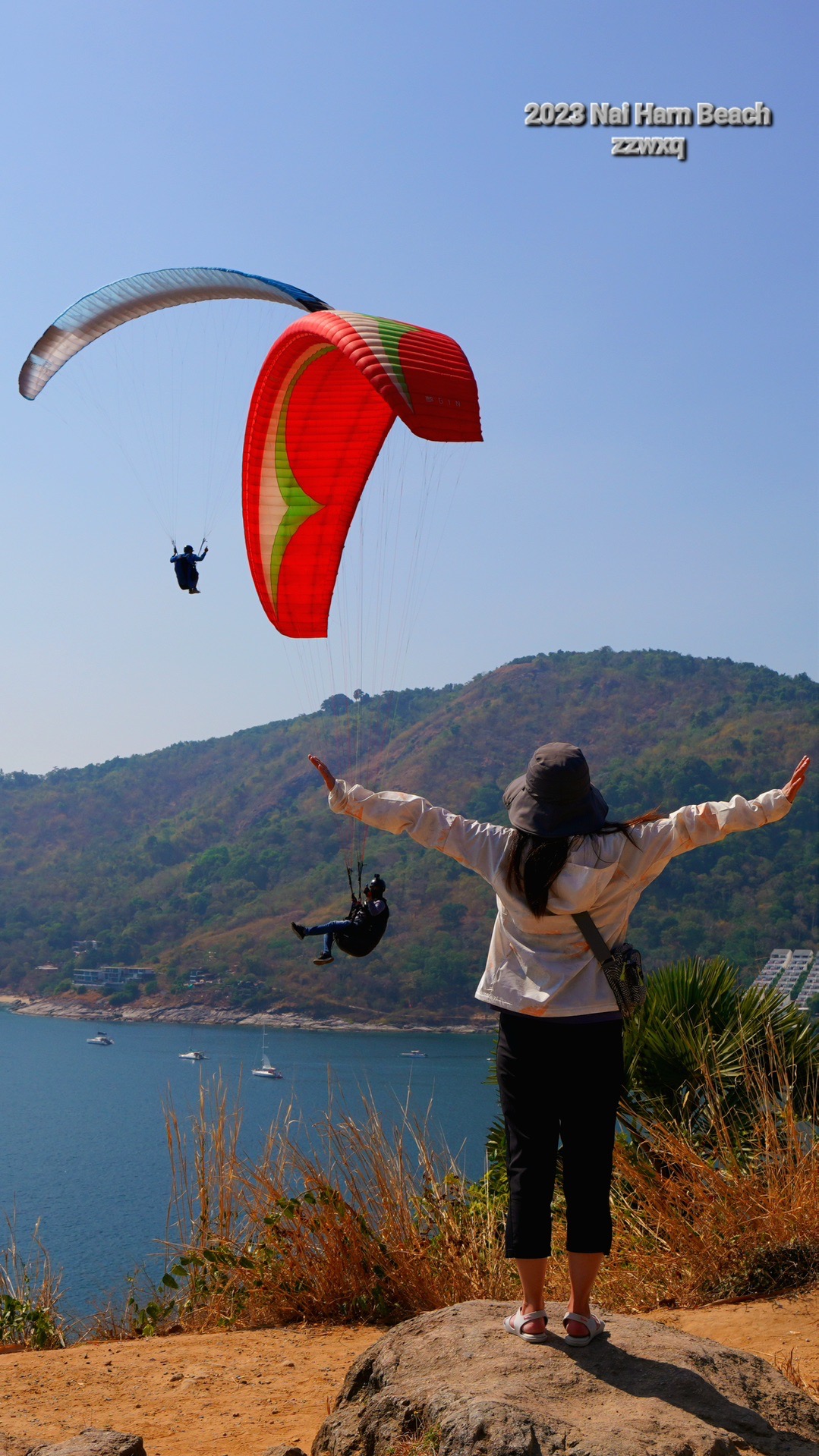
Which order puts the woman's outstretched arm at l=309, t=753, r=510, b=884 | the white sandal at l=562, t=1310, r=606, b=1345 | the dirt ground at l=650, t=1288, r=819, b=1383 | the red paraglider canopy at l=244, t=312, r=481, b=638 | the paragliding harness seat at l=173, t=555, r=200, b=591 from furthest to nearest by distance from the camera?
the paragliding harness seat at l=173, t=555, r=200, b=591 → the red paraglider canopy at l=244, t=312, r=481, b=638 → the dirt ground at l=650, t=1288, r=819, b=1383 → the woman's outstretched arm at l=309, t=753, r=510, b=884 → the white sandal at l=562, t=1310, r=606, b=1345

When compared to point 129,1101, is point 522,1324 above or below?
above

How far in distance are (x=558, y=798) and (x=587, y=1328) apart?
1.16 meters

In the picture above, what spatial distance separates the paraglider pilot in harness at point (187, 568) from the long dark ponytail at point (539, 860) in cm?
455

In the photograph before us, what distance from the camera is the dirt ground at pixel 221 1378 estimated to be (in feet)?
9.40

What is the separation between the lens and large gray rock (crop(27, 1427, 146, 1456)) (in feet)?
7.69

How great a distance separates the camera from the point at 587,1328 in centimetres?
248

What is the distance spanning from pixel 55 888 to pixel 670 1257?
82.0 metres

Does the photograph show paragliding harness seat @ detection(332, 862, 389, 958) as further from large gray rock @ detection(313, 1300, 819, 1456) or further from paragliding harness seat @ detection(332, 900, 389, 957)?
large gray rock @ detection(313, 1300, 819, 1456)

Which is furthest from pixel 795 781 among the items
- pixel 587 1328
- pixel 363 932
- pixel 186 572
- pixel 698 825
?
pixel 186 572

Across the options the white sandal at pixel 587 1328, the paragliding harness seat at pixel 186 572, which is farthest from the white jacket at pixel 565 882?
the paragliding harness seat at pixel 186 572

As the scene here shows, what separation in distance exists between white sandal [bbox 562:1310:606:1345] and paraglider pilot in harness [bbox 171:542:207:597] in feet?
16.4

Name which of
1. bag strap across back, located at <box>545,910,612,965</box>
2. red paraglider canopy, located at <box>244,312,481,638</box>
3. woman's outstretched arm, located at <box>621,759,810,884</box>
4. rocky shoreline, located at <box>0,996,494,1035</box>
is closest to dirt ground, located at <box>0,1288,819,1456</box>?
bag strap across back, located at <box>545,910,612,965</box>

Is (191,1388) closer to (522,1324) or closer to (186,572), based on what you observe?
(522,1324)

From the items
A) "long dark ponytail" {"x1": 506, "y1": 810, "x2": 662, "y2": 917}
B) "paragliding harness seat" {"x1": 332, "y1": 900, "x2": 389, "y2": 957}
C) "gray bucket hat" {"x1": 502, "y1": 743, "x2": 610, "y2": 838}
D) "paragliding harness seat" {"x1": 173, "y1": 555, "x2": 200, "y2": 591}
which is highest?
"paragliding harness seat" {"x1": 173, "y1": 555, "x2": 200, "y2": 591}
